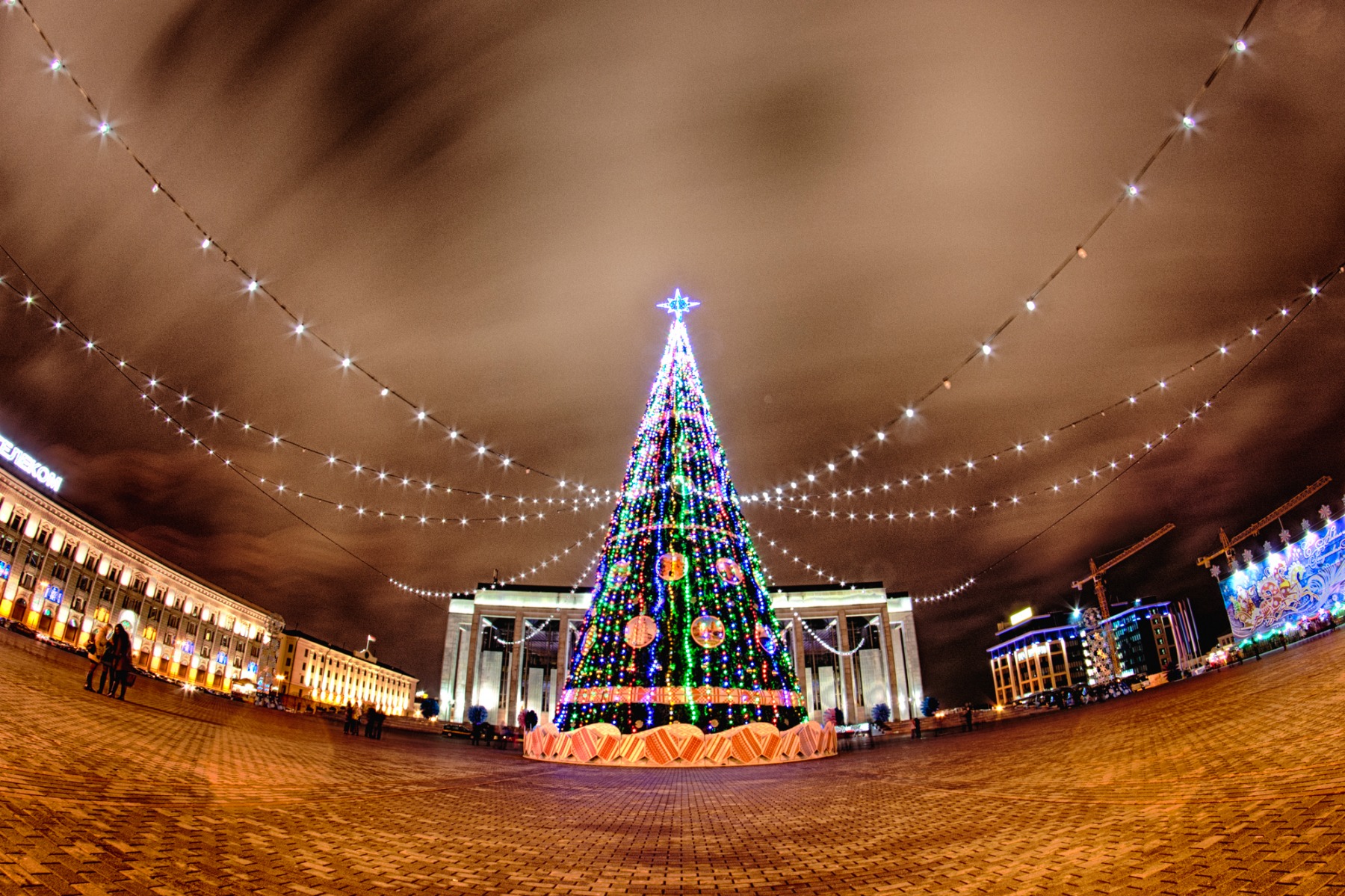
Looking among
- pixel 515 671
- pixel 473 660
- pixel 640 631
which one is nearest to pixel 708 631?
pixel 640 631

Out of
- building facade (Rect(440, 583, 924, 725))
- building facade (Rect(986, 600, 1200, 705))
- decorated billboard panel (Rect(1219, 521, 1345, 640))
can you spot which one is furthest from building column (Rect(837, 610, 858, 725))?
building facade (Rect(986, 600, 1200, 705))

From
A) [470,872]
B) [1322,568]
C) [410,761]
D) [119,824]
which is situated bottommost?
[410,761]

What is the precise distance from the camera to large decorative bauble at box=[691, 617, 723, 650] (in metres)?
10.8

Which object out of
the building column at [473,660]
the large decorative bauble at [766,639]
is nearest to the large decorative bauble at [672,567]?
the large decorative bauble at [766,639]

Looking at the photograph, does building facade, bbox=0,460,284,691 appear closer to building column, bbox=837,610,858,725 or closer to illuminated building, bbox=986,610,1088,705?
building column, bbox=837,610,858,725

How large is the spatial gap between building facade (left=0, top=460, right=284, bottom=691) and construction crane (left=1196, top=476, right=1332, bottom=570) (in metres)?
71.6

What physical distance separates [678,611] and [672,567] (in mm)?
838

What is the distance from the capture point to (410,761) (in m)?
7.89

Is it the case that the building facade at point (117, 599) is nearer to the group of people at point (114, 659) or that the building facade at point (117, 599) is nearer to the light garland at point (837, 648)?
the group of people at point (114, 659)

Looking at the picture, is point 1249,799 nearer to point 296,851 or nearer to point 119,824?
point 296,851

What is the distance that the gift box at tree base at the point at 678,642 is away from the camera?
32.8 ft

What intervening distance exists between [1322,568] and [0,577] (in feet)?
230

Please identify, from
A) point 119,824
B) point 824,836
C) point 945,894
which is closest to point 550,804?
point 824,836

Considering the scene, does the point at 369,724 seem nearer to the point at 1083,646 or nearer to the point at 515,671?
the point at 515,671
